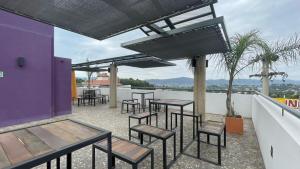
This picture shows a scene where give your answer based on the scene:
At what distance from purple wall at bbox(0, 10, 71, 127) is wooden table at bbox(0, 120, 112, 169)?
439cm

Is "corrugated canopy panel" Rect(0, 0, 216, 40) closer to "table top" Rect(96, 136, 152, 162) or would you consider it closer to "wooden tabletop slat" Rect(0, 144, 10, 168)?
"wooden tabletop slat" Rect(0, 144, 10, 168)

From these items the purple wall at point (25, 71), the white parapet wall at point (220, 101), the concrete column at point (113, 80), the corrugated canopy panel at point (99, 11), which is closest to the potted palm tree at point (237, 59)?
the white parapet wall at point (220, 101)

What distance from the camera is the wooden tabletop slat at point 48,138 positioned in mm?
1266

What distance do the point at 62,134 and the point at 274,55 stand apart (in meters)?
4.45

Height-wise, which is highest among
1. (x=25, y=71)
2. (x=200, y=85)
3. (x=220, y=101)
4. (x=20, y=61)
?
(x=20, y=61)

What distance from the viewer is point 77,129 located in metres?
1.66

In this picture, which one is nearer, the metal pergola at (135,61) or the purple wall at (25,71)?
the purple wall at (25,71)

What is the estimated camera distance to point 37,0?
5.69 ft

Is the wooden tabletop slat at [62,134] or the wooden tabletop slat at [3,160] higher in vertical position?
the wooden tabletop slat at [62,134]

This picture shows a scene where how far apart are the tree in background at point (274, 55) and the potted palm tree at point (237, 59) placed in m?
0.19

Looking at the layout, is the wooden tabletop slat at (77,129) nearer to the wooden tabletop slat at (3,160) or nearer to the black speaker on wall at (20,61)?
the wooden tabletop slat at (3,160)

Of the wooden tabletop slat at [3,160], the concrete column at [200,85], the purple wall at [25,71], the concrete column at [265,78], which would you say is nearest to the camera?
the wooden tabletop slat at [3,160]

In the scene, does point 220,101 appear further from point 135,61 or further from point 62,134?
point 62,134

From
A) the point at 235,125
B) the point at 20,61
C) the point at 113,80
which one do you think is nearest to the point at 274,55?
the point at 235,125
